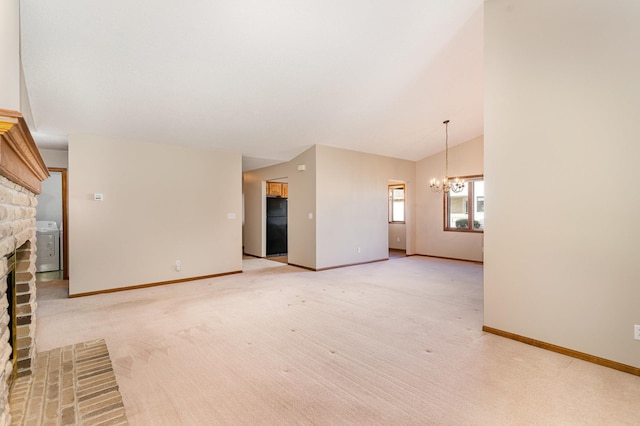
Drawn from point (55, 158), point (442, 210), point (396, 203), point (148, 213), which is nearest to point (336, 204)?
point (442, 210)

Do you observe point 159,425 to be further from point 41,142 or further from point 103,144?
point 41,142

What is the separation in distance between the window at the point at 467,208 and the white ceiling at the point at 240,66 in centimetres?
268

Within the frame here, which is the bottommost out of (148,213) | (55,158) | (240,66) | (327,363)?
(327,363)

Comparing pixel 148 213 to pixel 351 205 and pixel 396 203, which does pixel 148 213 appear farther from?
pixel 396 203

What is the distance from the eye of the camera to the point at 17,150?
1557 millimetres

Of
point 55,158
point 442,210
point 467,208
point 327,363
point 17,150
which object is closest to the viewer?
point 17,150

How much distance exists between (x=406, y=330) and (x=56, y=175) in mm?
8229

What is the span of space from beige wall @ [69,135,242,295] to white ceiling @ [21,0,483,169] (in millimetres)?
367

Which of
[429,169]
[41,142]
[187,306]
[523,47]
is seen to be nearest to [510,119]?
[523,47]

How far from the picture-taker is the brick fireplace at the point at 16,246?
1.43m

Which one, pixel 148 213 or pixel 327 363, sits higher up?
pixel 148 213

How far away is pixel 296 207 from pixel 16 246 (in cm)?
498

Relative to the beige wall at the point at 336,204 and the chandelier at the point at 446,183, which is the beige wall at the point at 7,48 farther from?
the chandelier at the point at 446,183

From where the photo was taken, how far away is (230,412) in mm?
1893
